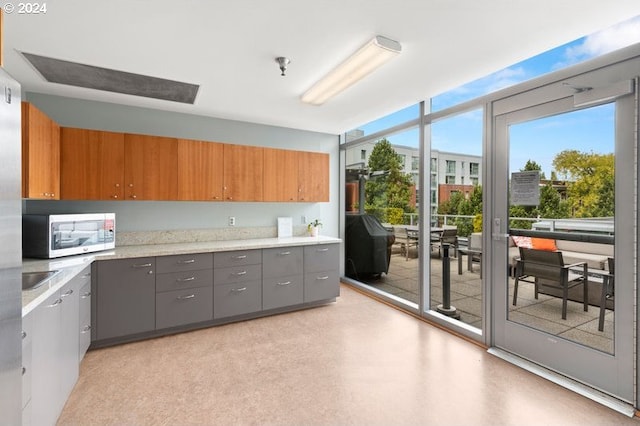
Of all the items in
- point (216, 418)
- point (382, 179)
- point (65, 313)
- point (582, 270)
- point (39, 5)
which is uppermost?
point (39, 5)

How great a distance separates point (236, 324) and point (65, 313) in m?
1.75

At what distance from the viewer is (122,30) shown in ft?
6.89

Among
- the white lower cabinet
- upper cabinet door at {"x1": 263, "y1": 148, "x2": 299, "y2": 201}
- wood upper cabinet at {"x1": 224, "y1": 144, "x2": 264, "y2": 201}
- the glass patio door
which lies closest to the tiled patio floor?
the glass patio door

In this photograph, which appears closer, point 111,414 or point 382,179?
point 111,414

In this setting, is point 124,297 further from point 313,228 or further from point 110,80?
point 313,228

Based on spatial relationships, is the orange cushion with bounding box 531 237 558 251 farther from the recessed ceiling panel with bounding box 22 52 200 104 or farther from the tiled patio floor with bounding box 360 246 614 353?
the recessed ceiling panel with bounding box 22 52 200 104

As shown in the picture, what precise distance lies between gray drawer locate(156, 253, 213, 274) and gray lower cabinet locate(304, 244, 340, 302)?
1.25m

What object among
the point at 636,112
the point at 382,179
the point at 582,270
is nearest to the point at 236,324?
the point at 382,179

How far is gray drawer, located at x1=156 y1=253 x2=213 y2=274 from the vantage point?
10.1 feet

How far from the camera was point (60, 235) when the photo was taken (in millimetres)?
2648

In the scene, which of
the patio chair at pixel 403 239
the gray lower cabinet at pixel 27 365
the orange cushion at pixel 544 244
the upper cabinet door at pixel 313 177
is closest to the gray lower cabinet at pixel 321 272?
the upper cabinet door at pixel 313 177

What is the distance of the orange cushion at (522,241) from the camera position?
8.68 feet

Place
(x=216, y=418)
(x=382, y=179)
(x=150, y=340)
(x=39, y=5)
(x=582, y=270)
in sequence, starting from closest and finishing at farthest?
(x=39, y=5) → (x=216, y=418) → (x=582, y=270) → (x=150, y=340) → (x=382, y=179)

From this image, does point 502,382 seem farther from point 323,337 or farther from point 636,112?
point 636,112
